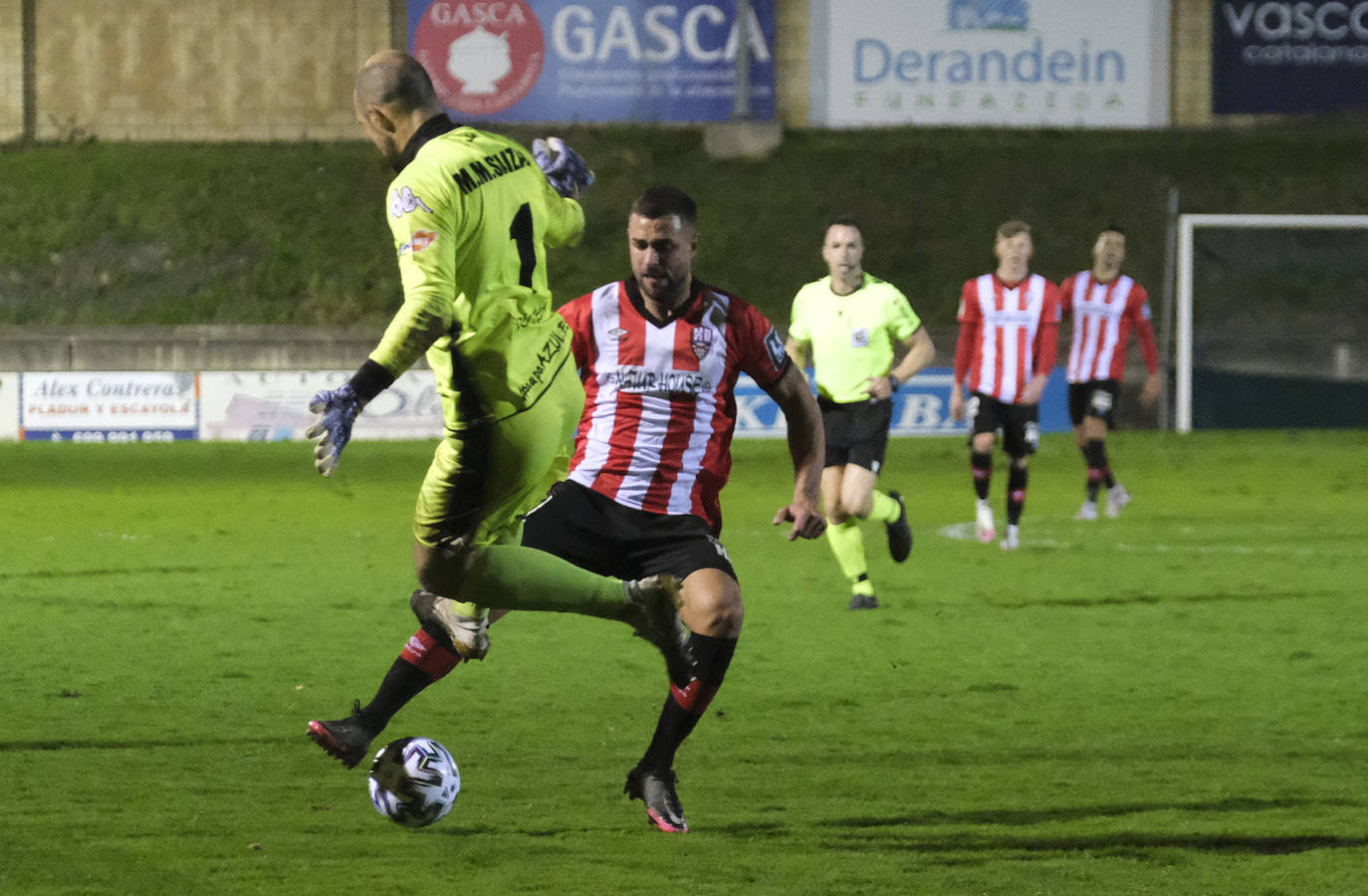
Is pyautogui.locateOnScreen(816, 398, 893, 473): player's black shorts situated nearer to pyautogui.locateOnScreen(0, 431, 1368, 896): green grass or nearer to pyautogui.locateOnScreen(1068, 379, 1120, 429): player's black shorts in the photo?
pyautogui.locateOnScreen(0, 431, 1368, 896): green grass

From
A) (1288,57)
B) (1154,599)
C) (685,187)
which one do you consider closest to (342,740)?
(1154,599)

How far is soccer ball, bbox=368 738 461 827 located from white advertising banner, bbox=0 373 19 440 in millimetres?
15555

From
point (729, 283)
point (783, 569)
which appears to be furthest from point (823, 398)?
point (729, 283)

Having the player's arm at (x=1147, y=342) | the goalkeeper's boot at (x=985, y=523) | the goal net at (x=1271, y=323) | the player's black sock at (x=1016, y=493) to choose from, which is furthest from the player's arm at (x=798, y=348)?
the goal net at (x=1271, y=323)

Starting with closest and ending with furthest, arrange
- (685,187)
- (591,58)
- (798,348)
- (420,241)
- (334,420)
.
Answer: (334,420), (420,241), (798,348), (685,187), (591,58)

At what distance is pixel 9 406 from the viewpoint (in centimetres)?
1859

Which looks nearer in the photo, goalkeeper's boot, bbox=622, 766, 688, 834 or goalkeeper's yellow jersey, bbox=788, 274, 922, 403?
goalkeeper's boot, bbox=622, 766, 688, 834

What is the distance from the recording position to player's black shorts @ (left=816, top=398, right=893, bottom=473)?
8125mm

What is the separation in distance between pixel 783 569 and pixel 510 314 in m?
5.67

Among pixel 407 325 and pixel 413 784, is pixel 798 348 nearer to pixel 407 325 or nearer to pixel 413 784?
pixel 413 784

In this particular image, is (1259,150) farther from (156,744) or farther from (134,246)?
(156,744)

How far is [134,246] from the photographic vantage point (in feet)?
86.1

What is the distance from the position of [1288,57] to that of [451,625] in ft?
90.9

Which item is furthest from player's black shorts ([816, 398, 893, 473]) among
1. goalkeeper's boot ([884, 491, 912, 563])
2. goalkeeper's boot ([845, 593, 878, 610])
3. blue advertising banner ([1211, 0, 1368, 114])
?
blue advertising banner ([1211, 0, 1368, 114])
